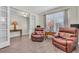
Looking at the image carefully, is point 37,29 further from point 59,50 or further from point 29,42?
point 59,50

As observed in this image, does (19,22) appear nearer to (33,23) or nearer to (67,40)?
(33,23)

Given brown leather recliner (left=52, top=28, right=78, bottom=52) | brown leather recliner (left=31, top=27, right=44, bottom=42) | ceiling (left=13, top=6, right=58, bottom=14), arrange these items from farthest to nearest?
brown leather recliner (left=31, top=27, right=44, bottom=42) < ceiling (left=13, top=6, right=58, bottom=14) < brown leather recliner (left=52, top=28, right=78, bottom=52)

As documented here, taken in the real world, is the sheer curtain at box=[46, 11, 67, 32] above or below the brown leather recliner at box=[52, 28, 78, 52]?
above

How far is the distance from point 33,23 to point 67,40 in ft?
3.32

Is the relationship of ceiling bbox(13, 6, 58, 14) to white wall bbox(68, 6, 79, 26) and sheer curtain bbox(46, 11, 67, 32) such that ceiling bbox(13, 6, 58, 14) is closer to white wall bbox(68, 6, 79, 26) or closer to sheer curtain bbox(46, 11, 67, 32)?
sheer curtain bbox(46, 11, 67, 32)

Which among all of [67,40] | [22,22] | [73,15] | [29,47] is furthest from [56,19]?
[29,47]

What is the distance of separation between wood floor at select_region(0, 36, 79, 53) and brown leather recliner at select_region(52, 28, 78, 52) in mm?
133

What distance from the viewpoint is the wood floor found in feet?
8.07

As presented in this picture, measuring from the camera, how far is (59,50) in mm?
2443

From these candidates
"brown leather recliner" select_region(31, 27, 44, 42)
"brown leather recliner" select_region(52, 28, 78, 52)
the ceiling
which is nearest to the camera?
"brown leather recliner" select_region(52, 28, 78, 52)

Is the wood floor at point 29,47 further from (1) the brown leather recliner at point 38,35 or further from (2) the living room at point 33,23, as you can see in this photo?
(1) the brown leather recliner at point 38,35

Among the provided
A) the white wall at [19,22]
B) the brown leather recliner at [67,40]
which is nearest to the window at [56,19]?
the brown leather recliner at [67,40]

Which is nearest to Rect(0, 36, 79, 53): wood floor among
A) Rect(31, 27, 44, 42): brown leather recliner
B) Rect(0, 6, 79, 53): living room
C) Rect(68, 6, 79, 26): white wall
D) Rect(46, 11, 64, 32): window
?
Rect(0, 6, 79, 53): living room
